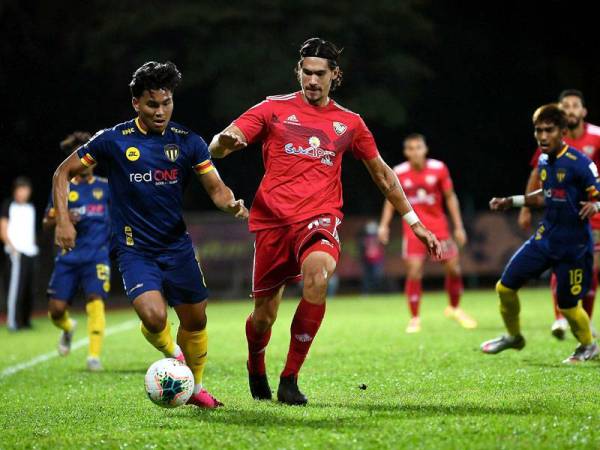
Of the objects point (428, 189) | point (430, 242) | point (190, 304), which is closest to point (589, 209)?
point (430, 242)

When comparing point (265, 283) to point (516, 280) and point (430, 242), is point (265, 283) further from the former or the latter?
point (516, 280)

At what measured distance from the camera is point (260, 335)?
774 cm

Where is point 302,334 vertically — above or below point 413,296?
above

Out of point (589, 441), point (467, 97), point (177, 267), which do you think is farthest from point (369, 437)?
point (467, 97)

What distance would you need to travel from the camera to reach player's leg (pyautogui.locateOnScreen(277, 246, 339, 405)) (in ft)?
23.9

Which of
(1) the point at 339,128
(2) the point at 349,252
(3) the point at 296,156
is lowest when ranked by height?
(2) the point at 349,252

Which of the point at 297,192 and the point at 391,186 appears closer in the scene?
the point at 297,192

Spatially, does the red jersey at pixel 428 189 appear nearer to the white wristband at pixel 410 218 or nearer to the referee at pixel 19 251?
the white wristband at pixel 410 218

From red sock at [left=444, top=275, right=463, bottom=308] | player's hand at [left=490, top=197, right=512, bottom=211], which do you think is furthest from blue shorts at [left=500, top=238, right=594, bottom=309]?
red sock at [left=444, top=275, right=463, bottom=308]

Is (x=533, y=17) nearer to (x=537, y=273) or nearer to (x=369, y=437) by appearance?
(x=537, y=273)

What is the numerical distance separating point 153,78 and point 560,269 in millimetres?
4270

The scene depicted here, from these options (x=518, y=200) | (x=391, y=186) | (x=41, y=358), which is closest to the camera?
(x=391, y=186)

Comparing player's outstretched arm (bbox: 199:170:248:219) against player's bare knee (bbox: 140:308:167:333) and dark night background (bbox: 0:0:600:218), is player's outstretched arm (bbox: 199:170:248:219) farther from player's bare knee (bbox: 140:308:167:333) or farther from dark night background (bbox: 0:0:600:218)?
dark night background (bbox: 0:0:600:218)

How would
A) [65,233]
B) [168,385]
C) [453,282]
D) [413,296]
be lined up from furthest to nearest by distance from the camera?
[453,282] → [413,296] → [65,233] → [168,385]
